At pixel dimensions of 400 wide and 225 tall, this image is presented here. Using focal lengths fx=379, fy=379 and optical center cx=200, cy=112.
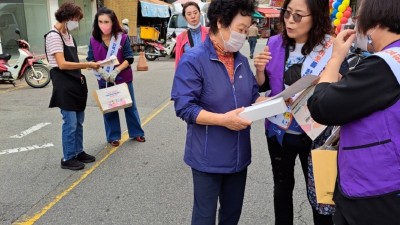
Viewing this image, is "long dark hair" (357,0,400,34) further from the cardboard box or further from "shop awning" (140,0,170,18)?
"shop awning" (140,0,170,18)

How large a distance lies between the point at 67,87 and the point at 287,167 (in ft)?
8.51

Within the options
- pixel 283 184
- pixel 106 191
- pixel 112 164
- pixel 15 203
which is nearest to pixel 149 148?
pixel 112 164

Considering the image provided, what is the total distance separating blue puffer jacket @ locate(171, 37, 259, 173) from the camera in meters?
1.97

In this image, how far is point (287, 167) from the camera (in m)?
2.40

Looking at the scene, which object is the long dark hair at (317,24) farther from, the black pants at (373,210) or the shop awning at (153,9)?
the shop awning at (153,9)

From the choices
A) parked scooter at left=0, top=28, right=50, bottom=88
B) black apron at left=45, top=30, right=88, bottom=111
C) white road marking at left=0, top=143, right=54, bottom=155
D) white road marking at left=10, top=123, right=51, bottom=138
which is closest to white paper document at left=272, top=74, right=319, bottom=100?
black apron at left=45, top=30, right=88, bottom=111

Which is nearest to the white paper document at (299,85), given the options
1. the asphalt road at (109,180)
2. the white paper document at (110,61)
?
the asphalt road at (109,180)

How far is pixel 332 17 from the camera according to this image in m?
2.47

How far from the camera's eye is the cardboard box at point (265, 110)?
1748mm

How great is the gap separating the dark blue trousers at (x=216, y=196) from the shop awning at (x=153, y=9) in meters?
17.8

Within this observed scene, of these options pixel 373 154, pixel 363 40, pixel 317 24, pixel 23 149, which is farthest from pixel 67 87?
pixel 373 154

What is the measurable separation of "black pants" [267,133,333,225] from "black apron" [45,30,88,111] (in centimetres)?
240

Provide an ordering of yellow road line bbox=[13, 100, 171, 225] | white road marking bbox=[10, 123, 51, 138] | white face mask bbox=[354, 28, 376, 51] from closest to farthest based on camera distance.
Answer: white face mask bbox=[354, 28, 376, 51] → yellow road line bbox=[13, 100, 171, 225] → white road marking bbox=[10, 123, 51, 138]

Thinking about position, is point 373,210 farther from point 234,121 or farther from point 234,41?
point 234,41
